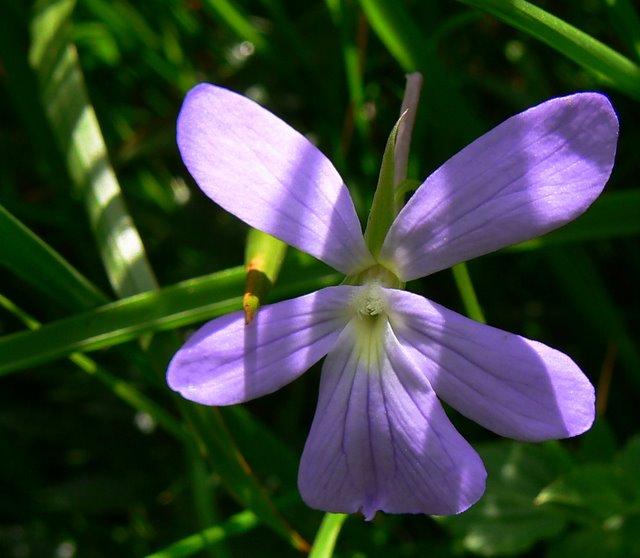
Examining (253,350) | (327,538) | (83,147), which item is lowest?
(327,538)

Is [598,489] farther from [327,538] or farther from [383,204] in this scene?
[383,204]

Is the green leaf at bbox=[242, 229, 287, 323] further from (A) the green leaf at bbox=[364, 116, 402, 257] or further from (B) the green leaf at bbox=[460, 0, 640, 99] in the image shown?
(B) the green leaf at bbox=[460, 0, 640, 99]

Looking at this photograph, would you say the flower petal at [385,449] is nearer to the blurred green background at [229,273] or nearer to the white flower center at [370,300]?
the white flower center at [370,300]

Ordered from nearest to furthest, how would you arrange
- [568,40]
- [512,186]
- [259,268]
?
1. [512,186]
2. [259,268]
3. [568,40]

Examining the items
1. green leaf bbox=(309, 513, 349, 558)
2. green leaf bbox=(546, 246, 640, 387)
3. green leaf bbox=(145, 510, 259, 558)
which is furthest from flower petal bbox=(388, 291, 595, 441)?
green leaf bbox=(546, 246, 640, 387)

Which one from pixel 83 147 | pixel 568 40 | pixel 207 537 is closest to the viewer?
pixel 568 40

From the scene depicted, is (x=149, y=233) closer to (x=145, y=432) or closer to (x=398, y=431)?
(x=145, y=432)

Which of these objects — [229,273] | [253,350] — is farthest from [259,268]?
[229,273]

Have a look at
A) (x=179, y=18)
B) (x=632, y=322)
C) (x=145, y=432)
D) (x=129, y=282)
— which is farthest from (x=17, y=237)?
(x=632, y=322)
